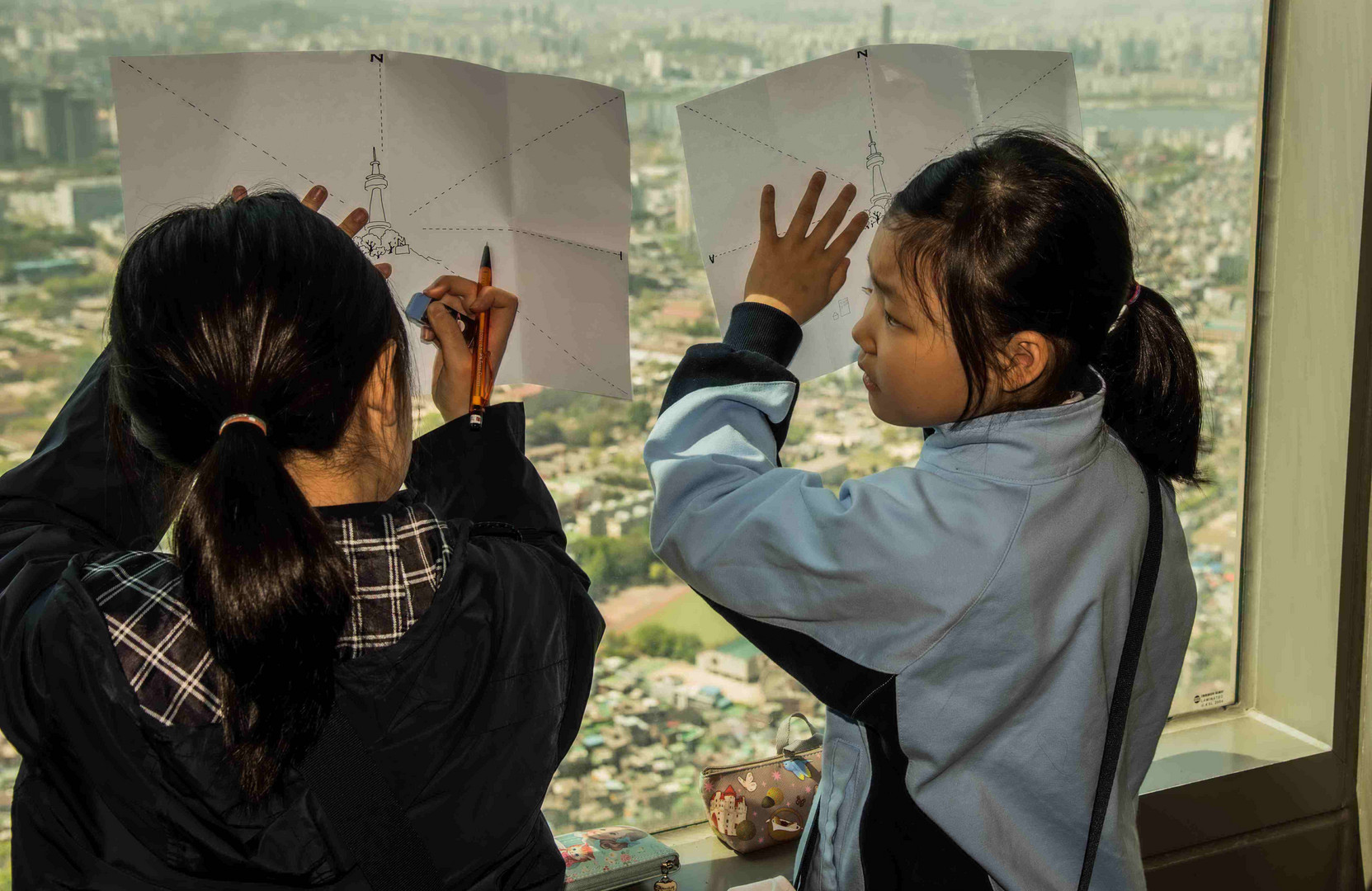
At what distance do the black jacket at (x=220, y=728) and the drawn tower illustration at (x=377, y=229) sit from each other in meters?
0.29

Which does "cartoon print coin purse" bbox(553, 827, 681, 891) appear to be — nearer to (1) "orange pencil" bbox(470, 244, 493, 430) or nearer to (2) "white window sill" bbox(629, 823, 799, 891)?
(2) "white window sill" bbox(629, 823, 799, 891)

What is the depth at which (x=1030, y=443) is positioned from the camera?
36.8 inches

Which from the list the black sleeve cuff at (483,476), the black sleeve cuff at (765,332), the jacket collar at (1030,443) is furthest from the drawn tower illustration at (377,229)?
the jacket collar at (1030,443)

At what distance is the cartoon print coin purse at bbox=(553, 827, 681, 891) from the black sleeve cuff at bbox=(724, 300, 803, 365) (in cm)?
67

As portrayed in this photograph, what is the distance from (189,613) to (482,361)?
378mm

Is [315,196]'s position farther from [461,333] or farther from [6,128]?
[6,128]

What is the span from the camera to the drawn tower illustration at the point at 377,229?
3.66 feet

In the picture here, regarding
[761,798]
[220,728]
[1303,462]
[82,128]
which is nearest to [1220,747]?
[1303,462]

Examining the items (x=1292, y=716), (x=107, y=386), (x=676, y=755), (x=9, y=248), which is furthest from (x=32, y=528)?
(x=1292, y=716)

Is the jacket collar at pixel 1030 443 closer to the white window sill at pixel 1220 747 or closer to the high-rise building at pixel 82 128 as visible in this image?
the high-rise building at pixel 82 128

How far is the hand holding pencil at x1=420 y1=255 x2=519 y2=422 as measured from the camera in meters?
1.07

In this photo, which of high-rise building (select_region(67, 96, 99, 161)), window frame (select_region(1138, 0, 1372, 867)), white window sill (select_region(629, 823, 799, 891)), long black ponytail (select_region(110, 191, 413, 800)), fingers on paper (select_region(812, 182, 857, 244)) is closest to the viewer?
long black ponytail (select_region(110, 191, 413, 800))

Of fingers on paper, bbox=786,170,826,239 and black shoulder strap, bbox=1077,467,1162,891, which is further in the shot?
fingers on paper, bbox=786,170,826,239

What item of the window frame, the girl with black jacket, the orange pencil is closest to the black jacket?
the girl with black jacket
